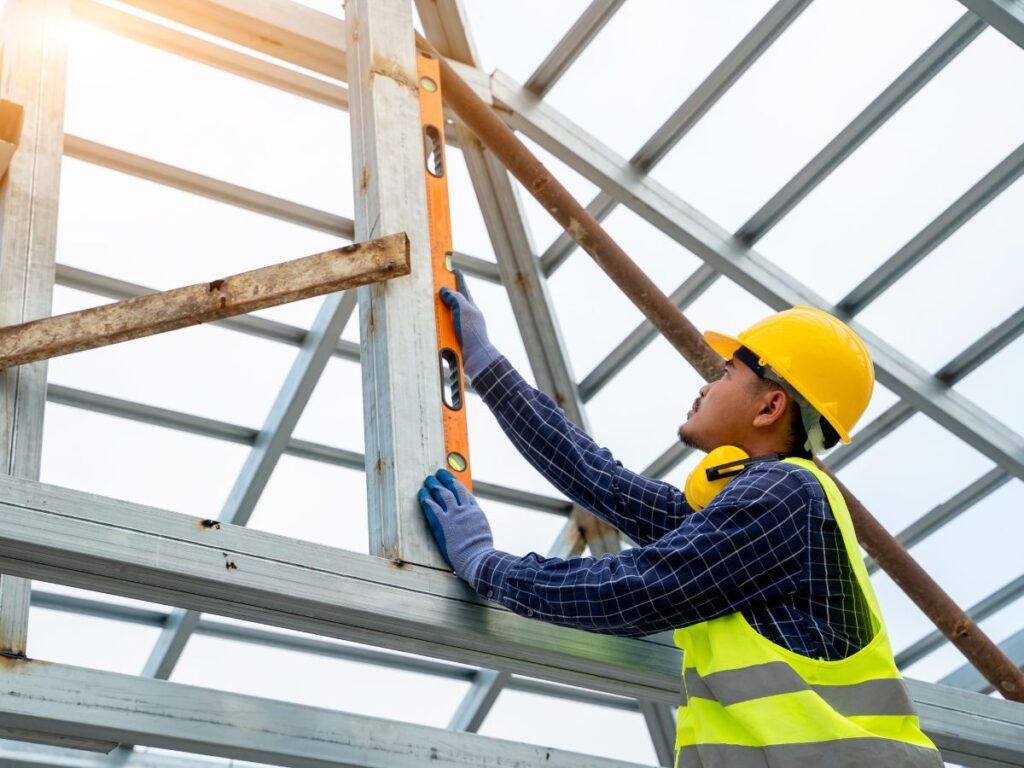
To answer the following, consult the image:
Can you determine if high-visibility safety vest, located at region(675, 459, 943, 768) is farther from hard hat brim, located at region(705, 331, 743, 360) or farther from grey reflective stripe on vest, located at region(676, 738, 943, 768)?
hard hat brim, located at region(705, 331, 743, 360)

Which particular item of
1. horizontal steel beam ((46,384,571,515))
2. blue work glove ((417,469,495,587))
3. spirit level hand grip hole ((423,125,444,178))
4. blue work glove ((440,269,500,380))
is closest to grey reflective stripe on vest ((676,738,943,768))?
blue work glove ((417,469,495,587))

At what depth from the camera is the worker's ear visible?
11.5 ft

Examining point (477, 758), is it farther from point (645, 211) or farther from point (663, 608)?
point (645, 211)

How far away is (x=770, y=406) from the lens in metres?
3.54

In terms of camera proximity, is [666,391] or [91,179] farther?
[666,391]

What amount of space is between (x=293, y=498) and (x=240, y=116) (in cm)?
319

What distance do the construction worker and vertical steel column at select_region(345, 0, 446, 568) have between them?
0.30ft

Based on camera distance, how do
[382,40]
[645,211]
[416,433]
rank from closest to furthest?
1. [416,433]
2. [382,40]
3. [645,211]

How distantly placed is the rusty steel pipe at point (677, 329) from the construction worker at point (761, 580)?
1.89m

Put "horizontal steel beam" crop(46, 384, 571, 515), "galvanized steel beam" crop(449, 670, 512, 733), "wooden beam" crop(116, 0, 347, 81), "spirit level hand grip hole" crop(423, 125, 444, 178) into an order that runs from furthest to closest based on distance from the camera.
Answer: "galvanized steel beam" crop(449, 670, 512, 733) → "horizontal steel beam" crop(46, 384, 571, 515) → "wooden beam" crop(116, 0, 347, 81) → "spirit level hand grip hole" crop(423, 125, 444, 178)

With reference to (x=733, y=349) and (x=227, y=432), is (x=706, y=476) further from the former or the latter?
(x=227, y=432)

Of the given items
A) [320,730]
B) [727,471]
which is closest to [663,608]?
[727,471]

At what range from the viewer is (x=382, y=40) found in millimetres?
4445

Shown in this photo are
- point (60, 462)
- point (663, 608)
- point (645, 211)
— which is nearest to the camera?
point (663, 608)
